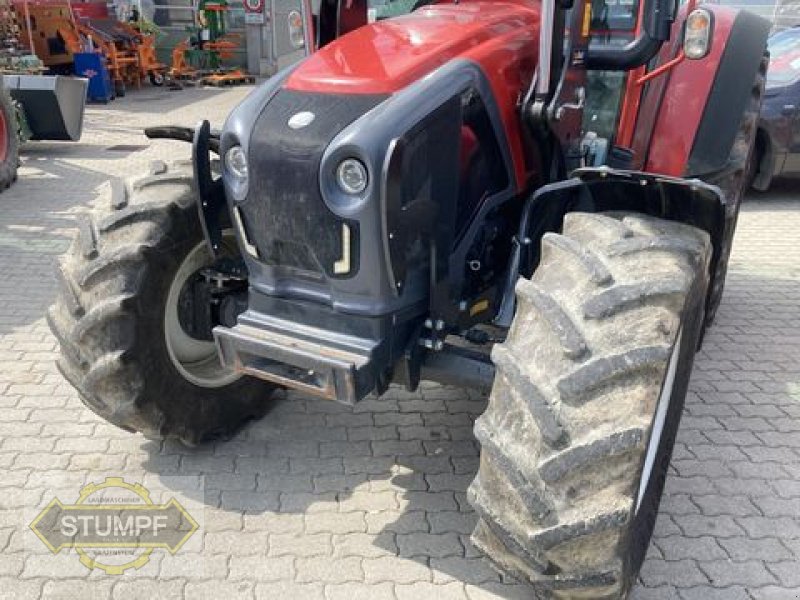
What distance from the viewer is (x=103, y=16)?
53.0 feet

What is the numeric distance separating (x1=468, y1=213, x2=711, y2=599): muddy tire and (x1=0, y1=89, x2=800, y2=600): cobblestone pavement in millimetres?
621

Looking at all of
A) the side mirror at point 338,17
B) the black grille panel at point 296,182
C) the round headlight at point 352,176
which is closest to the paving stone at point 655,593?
the black grille panel at point 296,182

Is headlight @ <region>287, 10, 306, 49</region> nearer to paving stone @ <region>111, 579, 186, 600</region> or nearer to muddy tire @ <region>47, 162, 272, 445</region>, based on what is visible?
muddy tire @ <region>47, 162, 272, 445</region>

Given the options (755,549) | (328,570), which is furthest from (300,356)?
(755,549)

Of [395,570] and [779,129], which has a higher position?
[779,129]

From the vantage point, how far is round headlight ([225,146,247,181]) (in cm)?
273

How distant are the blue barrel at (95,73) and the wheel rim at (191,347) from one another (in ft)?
39.9

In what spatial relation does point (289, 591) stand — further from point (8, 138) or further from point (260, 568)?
point (8, 138)

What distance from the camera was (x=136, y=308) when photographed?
3.10m

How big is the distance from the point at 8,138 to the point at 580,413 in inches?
322

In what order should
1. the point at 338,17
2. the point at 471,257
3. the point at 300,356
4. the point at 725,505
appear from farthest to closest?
the point at 338,17, the point at 725,505, the point at 471,257, the point at 300,356

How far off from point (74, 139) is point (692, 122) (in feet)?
26.7

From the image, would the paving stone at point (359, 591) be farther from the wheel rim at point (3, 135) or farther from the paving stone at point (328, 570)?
the wheel rim at point (3, 135)

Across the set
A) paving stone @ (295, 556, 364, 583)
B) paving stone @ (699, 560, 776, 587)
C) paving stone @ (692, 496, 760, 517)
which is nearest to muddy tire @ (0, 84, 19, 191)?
paving stone @ (295, 556, 364, 583)
